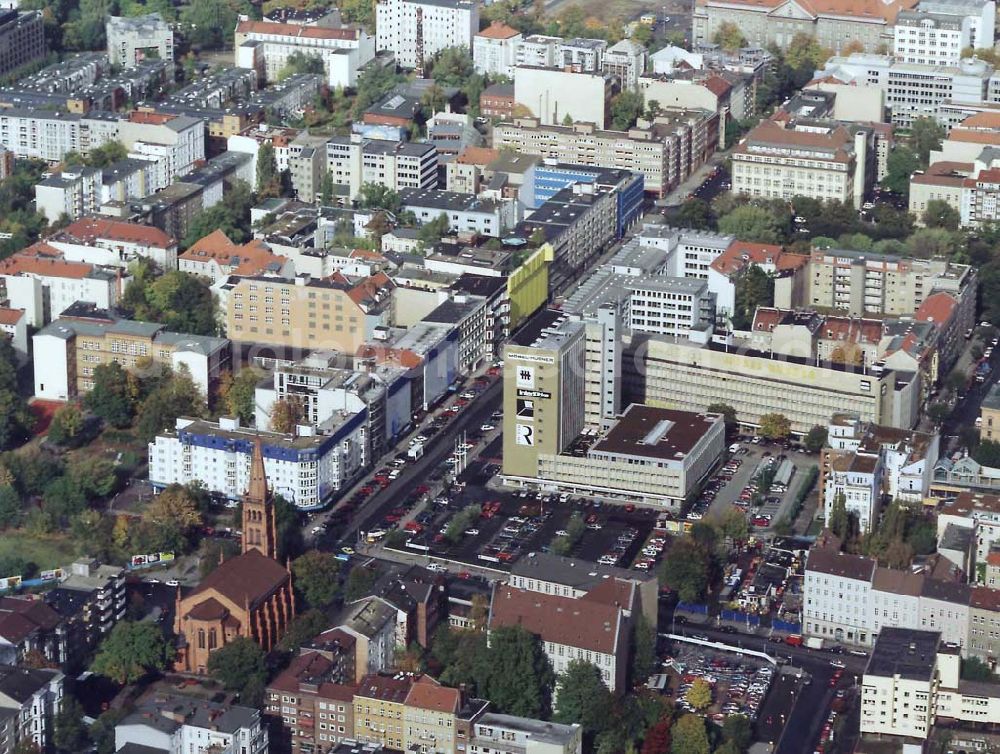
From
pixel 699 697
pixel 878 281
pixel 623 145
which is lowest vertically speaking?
pixel 699 697

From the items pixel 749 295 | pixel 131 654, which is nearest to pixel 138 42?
pixel 749 295

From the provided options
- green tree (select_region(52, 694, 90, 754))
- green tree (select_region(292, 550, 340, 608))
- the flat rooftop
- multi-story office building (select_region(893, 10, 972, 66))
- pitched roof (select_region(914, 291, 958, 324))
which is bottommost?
green tree (select_region(52, 694, 90, 754))

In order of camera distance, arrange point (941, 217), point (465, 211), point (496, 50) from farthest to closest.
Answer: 1. point (496, 50)
2. point (941, 217)
3. point (465, 211)

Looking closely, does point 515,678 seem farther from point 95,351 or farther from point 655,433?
point 95,351

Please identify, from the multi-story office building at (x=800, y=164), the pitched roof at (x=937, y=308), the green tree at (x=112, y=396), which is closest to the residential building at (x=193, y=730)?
the green tree at (x=112, y=396)

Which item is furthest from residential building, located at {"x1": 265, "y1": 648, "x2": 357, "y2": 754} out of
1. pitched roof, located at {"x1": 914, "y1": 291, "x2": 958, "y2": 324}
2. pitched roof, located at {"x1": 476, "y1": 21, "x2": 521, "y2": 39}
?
pitched roof, located at {"x1": 476, "y1": 21, "x2": 521, "y2": 39}

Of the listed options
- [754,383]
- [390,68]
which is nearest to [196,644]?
[754,383]

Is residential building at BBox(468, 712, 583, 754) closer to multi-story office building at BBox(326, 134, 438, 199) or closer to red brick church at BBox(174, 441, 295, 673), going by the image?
red brick church at BBox(174, 441, 295, 673)

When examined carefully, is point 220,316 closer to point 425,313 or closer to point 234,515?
point 425,313
